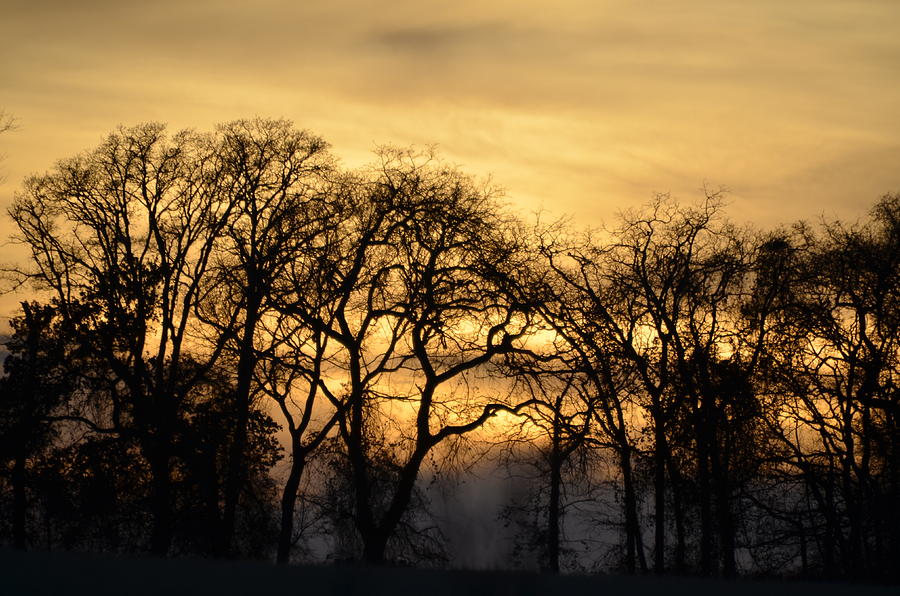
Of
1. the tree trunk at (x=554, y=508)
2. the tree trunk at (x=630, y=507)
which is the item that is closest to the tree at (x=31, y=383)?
the tree trunk at (x=554, y=508)

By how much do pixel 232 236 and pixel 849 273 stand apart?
19.4m

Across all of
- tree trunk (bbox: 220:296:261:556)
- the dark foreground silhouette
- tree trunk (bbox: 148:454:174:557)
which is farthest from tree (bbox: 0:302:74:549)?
the dark foreground silhouette

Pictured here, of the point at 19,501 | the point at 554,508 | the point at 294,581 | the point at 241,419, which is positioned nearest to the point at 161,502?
the point at 241,419

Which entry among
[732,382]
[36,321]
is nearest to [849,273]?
[732,382]

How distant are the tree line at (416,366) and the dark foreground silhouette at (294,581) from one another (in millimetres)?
16373

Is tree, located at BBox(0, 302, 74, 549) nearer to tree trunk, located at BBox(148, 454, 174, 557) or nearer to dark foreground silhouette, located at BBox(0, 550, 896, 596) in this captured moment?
tree trunk, located at BBox(148, 454, 174, 557)

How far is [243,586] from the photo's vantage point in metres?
10.2

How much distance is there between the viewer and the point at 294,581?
33.9 ft

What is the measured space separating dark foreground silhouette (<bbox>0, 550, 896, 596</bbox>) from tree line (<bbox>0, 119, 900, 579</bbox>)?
16.4 metres

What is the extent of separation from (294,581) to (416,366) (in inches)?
779

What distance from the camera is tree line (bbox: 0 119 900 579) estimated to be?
28.0m

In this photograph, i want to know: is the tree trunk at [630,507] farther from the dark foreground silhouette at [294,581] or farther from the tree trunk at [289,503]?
the dark foreground silhouette at [294,581]

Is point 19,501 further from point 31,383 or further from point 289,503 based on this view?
point 289,503

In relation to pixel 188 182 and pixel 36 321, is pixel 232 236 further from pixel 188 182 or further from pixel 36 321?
pixel 36 321
